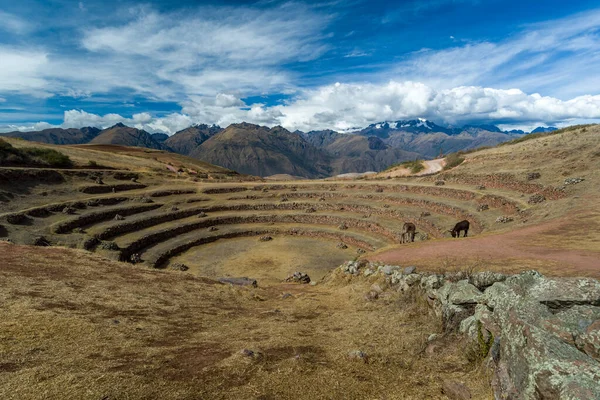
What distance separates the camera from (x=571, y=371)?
5.48 meters

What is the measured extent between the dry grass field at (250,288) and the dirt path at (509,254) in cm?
14

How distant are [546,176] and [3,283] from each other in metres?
52.8

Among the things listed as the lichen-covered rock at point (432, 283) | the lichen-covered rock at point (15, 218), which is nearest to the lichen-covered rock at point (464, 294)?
the lichen-covered rock at point (432, 283)

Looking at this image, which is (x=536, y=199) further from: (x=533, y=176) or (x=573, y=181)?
(x=533, y=176)

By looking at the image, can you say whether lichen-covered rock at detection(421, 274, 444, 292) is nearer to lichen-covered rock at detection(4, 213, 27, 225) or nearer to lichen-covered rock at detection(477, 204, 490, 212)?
lichen-covered rock at detection(477, 204, 490, 212)

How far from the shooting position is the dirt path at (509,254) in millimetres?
14396

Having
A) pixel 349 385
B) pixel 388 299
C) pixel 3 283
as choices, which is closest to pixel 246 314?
pixel 388 299

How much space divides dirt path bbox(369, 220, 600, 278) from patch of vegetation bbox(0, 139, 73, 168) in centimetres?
5942

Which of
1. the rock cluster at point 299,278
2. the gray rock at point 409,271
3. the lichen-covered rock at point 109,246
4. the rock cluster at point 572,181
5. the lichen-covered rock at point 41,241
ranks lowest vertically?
the rock cluster at point 299,278

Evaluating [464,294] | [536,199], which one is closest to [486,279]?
[464,294]

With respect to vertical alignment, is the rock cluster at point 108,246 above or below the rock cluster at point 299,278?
above

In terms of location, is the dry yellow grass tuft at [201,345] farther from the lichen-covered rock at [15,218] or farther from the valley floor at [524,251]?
the lichen-covered rock at [15,218]

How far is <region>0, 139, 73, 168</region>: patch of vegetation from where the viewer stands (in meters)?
48.8

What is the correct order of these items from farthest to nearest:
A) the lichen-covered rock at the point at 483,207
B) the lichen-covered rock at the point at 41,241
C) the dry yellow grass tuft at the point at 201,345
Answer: the lichen-covered rock at the point at 483,207 → the lichen-covered rock at the point at 41,241 → the dry yellow grass tuft at the point at 201,345
